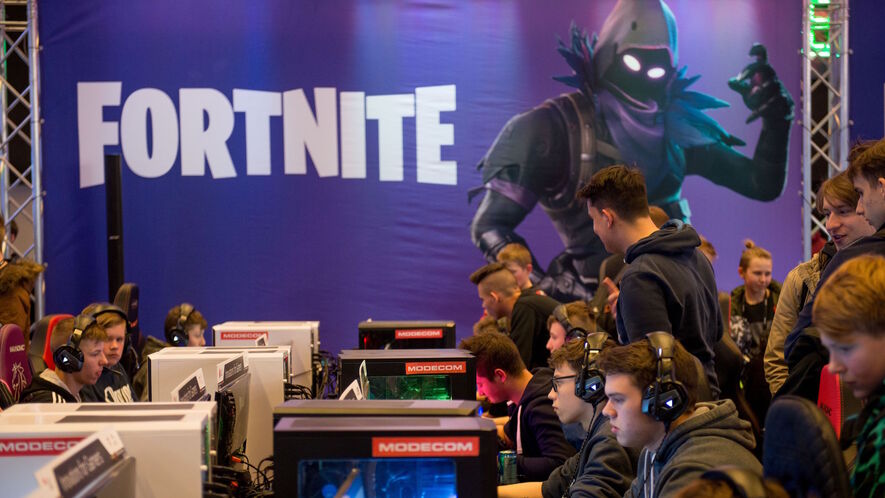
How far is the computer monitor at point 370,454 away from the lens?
65.2 inches

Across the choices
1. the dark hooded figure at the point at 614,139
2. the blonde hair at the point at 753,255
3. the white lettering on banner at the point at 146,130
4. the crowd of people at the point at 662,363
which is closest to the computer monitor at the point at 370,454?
the crowd of people at the point at 662,363

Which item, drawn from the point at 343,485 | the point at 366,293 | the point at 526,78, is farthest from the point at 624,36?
the point at 343,485

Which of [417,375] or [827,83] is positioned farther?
[827,83]

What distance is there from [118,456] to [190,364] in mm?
1173

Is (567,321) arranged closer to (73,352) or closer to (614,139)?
(73,352)

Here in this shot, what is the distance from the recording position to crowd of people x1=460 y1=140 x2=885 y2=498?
1.49 m

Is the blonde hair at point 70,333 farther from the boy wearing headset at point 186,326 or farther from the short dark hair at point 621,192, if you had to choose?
the short dark hair at point 621,192

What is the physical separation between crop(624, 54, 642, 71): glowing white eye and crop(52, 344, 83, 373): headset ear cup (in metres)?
4.59

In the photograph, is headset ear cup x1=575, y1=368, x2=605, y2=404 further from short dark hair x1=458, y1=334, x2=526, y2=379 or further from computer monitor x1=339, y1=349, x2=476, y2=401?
short dark hair x1=458, y1=334, x2=526, y2=379

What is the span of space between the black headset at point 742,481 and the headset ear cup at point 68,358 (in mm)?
2695

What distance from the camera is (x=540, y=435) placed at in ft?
11.0

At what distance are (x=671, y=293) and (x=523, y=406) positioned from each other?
977mm

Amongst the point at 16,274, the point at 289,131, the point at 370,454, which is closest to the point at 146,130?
the point at 289,131

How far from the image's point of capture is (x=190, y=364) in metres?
2.83
